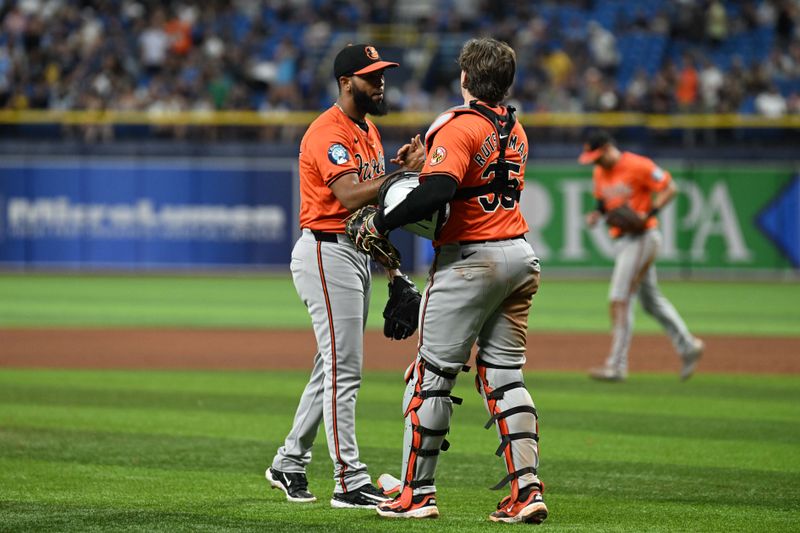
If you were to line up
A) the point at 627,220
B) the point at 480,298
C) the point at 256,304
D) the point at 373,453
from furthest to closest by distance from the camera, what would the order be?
the point at 256,304 → the point at 627,220 → the point at 373,453 → the point at 480,298

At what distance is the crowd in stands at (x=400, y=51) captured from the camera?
26.2 m

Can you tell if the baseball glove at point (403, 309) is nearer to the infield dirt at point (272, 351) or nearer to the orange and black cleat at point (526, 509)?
the orange and black cleat at point (526, 509)

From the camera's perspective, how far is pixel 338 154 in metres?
5.89

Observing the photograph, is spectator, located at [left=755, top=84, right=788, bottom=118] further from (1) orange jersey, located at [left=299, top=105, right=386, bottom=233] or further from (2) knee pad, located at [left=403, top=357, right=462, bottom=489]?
(2) knee pad, located at [left=403, top=357, right=462, bottom=489]

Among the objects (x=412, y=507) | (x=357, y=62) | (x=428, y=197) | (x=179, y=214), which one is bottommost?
(x=179, y=214)

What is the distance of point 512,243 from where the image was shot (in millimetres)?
5641

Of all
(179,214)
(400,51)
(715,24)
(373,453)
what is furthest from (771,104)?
(373,453)

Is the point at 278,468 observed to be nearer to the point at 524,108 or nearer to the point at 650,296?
the point at 650,296

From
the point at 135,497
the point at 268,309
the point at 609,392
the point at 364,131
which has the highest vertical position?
the point at 364,131

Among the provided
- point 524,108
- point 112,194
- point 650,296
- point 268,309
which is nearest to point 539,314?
point 268,309

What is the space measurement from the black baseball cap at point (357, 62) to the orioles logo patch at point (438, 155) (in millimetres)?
784

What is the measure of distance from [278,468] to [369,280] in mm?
1088

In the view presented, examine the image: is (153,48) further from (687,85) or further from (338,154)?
(338,154)

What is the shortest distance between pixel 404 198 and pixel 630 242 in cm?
692
